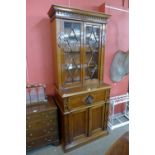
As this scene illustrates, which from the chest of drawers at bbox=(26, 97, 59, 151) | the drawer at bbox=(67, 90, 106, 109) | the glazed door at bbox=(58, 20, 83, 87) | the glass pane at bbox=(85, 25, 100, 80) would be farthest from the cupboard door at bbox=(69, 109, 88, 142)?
the glass pane at bbox=(85, 25, 100, 80)

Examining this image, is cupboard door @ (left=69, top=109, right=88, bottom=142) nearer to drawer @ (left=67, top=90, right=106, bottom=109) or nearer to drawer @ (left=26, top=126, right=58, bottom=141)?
drawer @ (left=67, top=90, right=106, bottom=109)

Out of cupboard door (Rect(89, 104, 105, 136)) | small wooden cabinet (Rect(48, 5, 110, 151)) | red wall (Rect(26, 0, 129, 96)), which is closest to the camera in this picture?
small wooden cabinet (Rect(48, 5, 110, 151))

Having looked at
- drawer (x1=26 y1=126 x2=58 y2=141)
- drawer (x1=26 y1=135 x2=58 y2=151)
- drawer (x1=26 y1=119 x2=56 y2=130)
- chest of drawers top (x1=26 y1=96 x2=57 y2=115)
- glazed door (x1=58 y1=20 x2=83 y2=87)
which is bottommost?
drawer (x1=26 y1=135 x2=58 y2=151)

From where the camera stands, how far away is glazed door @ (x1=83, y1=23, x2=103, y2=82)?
6.20 ft

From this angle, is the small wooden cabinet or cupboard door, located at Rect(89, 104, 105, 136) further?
cupboard door, located at Rect(89, 104, 105, 136)

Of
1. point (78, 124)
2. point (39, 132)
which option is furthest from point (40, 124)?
point (78, 124)

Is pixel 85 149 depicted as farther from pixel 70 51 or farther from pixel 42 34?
pixel 42 34

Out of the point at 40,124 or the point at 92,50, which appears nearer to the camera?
the point at 40,124

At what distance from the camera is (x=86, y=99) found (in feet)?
6.20

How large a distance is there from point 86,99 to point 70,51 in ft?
2.41

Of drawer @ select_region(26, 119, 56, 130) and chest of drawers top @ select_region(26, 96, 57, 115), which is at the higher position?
chest of drawers top @ select_region(26, 96, 57, 115)
